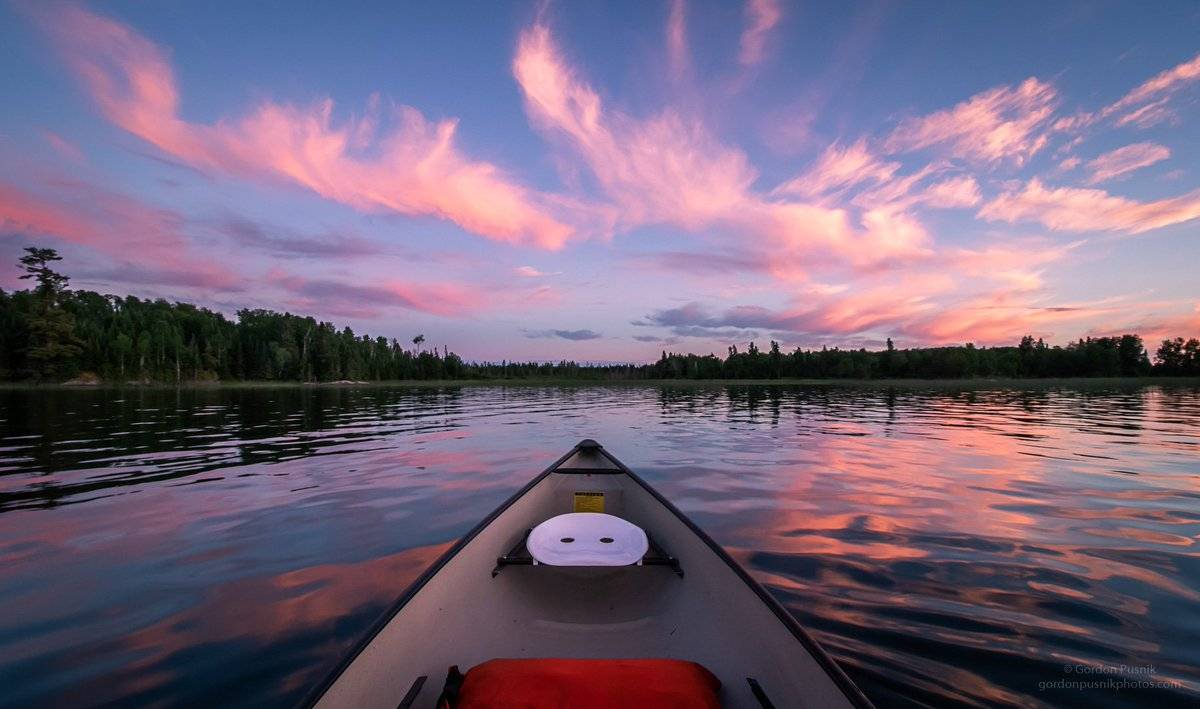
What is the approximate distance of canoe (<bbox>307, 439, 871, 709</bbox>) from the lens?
3.46 m

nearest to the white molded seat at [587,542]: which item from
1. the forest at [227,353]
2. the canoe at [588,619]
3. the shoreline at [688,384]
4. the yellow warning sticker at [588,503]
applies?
the canoe at [588,619]

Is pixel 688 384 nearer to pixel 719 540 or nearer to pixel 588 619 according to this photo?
pixel 719 540

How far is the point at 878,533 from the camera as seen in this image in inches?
344

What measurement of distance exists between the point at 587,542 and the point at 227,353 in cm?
19842

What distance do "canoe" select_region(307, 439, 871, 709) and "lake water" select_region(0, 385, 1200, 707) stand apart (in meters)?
1.44

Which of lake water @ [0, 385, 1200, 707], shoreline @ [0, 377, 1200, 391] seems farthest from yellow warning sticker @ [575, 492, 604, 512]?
shoreline @ [0, 377, 1200, 391]

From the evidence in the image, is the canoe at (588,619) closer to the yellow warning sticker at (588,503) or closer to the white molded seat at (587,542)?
the white molded seat at (587,542)

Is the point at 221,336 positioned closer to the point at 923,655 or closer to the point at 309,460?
the point at 309,460

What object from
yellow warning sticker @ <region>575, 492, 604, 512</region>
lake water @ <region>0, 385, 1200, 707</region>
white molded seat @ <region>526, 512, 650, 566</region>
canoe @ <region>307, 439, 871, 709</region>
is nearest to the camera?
canoe @ <region>307, 439, 871, 709</region>

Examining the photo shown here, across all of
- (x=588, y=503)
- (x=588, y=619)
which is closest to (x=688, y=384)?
(x=588, y=503)

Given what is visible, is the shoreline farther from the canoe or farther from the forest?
the canoe

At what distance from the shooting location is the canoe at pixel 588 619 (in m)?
3.46

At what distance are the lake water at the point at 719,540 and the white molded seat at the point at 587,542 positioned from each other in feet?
7.21

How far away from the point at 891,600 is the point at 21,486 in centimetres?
1982
